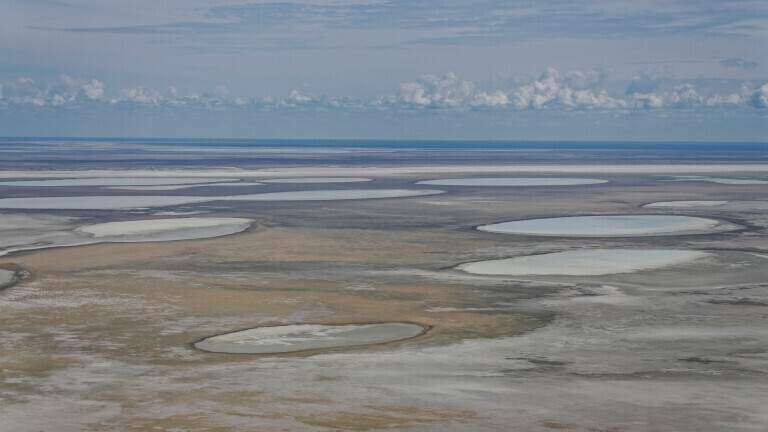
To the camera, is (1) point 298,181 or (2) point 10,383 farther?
(1) point 298,181

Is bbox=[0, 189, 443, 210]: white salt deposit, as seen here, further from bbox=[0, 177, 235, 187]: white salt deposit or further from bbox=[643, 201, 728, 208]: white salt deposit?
bbox=[643, 201, 728, 208]: white salt deposit

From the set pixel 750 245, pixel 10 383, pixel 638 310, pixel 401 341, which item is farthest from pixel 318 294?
pixel 750 245

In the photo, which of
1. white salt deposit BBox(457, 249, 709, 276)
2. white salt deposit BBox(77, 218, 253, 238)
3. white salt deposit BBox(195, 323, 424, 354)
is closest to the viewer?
white salt deposit BBox(195, 323, 424, 354)

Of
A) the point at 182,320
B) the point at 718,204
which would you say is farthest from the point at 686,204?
the point at 182,320

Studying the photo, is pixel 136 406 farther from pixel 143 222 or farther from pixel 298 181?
pixel 298 181

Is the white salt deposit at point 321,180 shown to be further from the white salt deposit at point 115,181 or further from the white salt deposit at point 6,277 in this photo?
the white salt deposit at point 6,277

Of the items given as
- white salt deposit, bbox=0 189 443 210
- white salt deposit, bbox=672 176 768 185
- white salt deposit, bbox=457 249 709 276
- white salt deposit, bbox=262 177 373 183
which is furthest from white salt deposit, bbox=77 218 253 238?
white salt deposit, bbox=672 176 768 185
